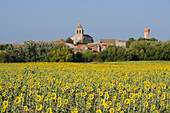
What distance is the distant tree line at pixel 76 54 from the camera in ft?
177

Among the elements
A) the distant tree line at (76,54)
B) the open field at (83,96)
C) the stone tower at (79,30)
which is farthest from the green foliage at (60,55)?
the stone tower at (79,30)

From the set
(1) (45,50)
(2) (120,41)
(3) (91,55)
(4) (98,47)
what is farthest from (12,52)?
(2) (120,41)

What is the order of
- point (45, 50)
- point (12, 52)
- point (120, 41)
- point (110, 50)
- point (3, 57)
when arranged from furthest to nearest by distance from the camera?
point (120, 41)
point (110, 50)
point (45, 50)
point (12, 52)
point (3, 57)

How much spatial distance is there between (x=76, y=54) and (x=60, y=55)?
6.31 meters

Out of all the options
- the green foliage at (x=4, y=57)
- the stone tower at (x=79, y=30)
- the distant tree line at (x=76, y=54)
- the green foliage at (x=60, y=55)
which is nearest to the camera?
the green foliage at (x=4, y=57)

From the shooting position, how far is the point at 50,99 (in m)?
8.23

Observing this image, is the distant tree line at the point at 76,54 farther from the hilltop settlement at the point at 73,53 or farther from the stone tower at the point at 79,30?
the stone tower at the point at 79,30

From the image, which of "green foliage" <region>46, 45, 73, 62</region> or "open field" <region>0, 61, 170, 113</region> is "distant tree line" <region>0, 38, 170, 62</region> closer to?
"green foliage" <region>46, 45, 73, 62</region>

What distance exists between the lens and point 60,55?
5406 cm

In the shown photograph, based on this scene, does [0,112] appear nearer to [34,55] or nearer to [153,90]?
[153,90]

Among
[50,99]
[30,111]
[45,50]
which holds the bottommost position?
[30,111]

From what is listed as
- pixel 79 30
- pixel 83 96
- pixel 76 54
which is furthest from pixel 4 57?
pixel 79 30

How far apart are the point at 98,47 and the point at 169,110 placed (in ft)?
281

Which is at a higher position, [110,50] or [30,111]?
[110,50]
